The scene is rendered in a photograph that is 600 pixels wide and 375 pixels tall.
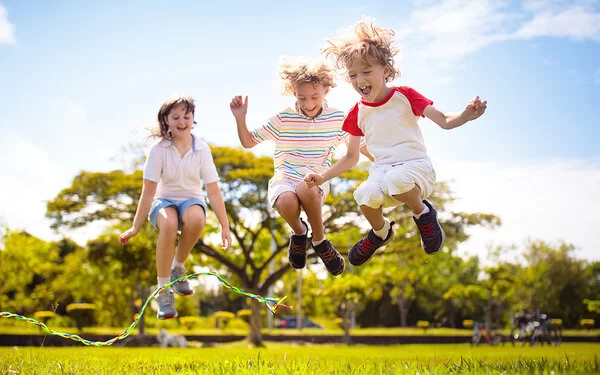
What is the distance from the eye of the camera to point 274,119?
532 centimetres

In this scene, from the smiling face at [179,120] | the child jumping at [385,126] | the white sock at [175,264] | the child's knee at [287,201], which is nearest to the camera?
the child jumping at [385,126]

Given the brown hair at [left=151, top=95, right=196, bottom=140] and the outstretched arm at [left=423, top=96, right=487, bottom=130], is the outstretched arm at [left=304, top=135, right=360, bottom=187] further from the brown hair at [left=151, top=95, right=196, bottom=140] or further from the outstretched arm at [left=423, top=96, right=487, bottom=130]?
the brown hair at [left=151, top=95, right=196, bottom=140]

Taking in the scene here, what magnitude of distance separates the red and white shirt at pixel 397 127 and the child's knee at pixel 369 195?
0.26m

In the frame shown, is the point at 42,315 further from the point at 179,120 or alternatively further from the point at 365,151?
the point at 365,151

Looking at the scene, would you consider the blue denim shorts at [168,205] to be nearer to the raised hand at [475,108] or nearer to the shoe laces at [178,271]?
the shoe laces at [178,271]

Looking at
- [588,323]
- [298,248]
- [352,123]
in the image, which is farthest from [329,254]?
[588,323]

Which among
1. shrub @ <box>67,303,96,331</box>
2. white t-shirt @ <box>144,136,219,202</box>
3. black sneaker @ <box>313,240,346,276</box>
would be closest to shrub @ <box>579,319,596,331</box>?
shrub @ <box>67,303,96,331</box>

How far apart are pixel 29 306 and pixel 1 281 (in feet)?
6.43

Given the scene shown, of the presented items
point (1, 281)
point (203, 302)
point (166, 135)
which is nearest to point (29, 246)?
point (1, 281)

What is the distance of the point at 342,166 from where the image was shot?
4.80 meters

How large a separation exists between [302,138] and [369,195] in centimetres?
104

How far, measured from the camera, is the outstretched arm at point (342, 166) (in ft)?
15.5

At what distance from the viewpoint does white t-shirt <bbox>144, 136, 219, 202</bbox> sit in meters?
5.55

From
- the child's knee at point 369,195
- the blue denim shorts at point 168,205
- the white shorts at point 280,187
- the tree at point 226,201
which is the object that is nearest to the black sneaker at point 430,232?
the child's knee at point 369,195
